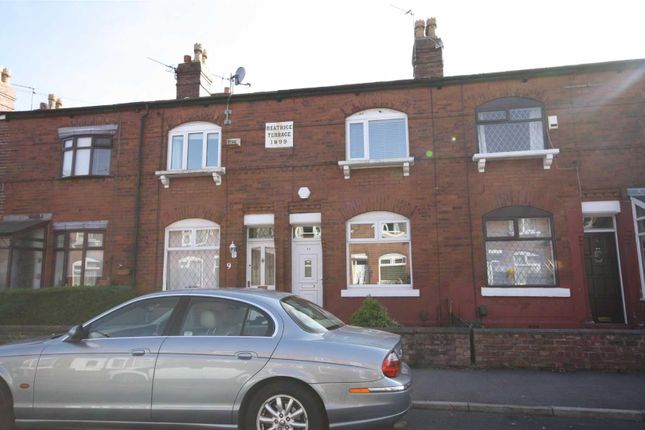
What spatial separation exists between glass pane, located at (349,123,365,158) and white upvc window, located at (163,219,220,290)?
408cm

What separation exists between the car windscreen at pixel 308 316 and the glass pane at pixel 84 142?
10.3 metres

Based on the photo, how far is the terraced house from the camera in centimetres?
1015

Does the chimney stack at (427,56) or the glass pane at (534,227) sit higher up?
the chimney stack at (427,56)

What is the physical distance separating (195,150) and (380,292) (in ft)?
20.8

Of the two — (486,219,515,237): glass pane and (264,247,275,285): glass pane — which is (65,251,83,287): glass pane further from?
(486,219,515,237): glass pane

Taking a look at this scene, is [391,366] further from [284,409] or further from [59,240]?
[59,240]

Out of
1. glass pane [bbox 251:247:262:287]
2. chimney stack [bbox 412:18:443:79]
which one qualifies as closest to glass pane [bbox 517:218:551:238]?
chimney stack [bbox 412:18:443:79]

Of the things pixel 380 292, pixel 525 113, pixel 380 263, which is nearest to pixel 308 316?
pixel 380 292

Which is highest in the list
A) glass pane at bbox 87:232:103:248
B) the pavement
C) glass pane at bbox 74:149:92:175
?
glass pane at bbox 74:149:92:175

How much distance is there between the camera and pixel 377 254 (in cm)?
1096

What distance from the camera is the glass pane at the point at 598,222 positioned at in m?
10.4

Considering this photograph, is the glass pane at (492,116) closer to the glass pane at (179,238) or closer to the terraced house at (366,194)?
the terraced house at (366,194)

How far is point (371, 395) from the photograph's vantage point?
4.00 metres

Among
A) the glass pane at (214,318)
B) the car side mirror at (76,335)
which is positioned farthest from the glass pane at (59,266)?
the glass pane at (214,318)
